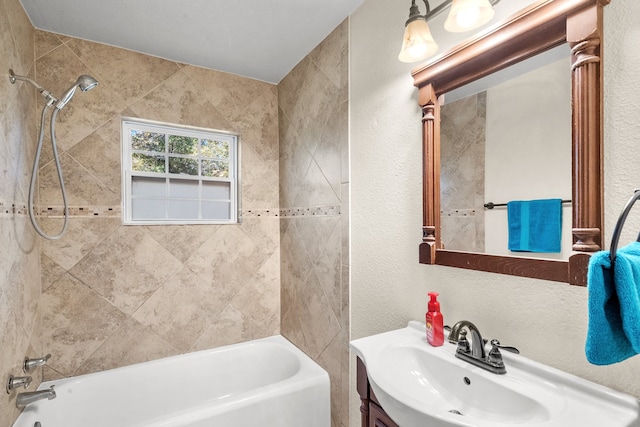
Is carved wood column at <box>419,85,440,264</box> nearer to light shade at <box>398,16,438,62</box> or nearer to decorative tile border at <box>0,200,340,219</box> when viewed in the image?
light shade at <box>398,16,438,62</box>

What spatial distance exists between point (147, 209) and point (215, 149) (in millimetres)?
688

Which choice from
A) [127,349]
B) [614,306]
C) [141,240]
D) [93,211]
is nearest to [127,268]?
[141,240]

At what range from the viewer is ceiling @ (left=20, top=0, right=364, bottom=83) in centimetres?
177

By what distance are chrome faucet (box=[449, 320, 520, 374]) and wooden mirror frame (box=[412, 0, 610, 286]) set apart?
23cm

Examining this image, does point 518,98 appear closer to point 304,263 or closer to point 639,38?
point 639,38

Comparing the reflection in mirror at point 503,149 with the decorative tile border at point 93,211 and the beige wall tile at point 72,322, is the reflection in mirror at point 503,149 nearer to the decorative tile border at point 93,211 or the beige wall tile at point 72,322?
the decorative tile border at point 93,211

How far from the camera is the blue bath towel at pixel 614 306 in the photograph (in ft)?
2.05

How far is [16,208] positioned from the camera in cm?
164

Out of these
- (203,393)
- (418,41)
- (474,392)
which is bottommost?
(203,393)

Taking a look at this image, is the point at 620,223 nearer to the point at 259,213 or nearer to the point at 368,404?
the point at 368,404

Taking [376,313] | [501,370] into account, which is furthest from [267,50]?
[501,370]

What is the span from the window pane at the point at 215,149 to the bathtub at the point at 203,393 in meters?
1.51

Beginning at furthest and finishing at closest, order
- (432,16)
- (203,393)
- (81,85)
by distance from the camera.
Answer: (203,393) → (81,85) → (432,16)

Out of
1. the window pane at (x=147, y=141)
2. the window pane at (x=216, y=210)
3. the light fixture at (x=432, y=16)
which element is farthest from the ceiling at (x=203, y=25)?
the window pane at (x=216, y=210)
